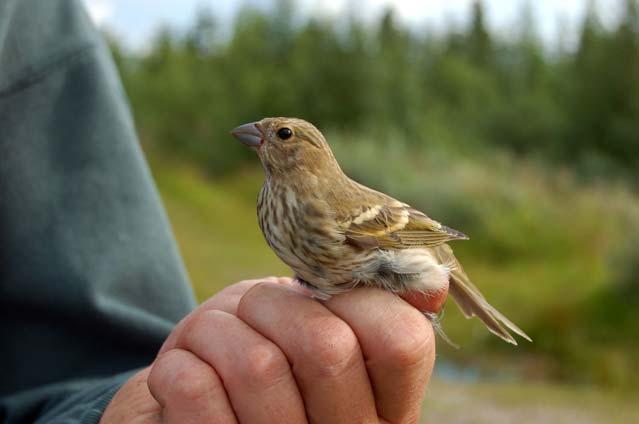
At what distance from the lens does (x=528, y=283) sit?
12562 mm

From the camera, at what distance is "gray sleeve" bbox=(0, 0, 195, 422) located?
2459 millimetres

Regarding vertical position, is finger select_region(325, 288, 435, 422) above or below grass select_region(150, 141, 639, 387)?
above

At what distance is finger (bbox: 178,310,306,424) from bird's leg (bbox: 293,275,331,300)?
0.67 feet

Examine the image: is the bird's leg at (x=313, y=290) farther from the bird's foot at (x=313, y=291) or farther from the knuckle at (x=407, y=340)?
the knuckle at (x=407, y=340)

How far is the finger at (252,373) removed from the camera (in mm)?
1692

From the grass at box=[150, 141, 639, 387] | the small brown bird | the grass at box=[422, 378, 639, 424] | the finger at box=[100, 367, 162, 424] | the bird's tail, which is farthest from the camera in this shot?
the grass at box=[150, 141, 639, 387]

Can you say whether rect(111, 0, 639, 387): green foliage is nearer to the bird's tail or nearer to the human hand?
the bird's tail

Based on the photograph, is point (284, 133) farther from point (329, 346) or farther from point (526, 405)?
point (526, 405)

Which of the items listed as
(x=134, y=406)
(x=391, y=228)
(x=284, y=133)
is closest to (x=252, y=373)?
(x=134, y=406)

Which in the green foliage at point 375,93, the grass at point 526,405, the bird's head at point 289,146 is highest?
the bird's head at point 289,146

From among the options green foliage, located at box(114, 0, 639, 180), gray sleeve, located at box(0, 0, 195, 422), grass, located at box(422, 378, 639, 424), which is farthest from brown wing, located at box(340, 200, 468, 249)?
green foliage, located at box(114, 0, 639, 180)

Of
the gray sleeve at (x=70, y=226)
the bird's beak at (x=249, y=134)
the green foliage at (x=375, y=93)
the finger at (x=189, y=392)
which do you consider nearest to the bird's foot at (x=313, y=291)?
the finger at (x=189, y=392)

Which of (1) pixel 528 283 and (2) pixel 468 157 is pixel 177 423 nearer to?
(1) pixel 528 283

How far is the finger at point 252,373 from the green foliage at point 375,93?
898 inches
